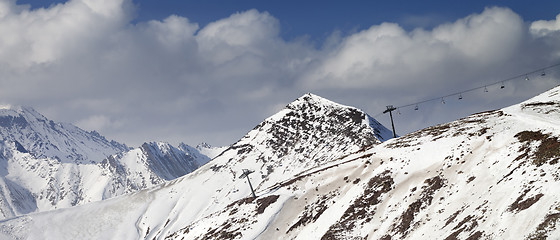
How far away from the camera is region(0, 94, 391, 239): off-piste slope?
149875mm

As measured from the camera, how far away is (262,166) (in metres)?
174

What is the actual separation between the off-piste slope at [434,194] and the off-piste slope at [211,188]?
75.8 metres

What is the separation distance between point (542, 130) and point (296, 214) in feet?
103

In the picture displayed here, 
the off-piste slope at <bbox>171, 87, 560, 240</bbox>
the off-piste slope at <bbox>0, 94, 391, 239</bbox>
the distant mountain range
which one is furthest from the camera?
the off-piste slope at <bbox>0, 94, 391, 239</bbox>

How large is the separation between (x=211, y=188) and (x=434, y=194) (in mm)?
137518

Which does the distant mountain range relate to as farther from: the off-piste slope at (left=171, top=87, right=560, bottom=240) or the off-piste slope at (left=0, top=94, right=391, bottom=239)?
the off-piste slope at (left=0, top=94, right=391, bottom=239)

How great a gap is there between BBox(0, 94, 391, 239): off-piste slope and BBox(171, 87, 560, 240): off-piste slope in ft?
249

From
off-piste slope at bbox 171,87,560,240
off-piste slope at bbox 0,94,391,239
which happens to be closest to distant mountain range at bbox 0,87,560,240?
off-piste slope at bbox 171,87,560,240

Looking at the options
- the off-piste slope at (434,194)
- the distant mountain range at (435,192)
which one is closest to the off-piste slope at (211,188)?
the distant mountain range at (435,192)

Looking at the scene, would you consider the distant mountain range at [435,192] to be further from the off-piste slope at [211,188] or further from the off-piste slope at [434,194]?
the off-piste slope at [211,188]

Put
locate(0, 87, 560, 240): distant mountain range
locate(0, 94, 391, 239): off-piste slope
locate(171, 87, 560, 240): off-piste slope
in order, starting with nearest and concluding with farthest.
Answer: locate(171, 87, 560, 240): off-piste slope
locate(0, 87, 560, 240): distant mountain range
locate(0, 94, 391, 239): off-piste slope

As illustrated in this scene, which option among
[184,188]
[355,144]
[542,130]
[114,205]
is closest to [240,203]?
[542,130]

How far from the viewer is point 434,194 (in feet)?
139

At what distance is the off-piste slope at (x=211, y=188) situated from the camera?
14988 cm
